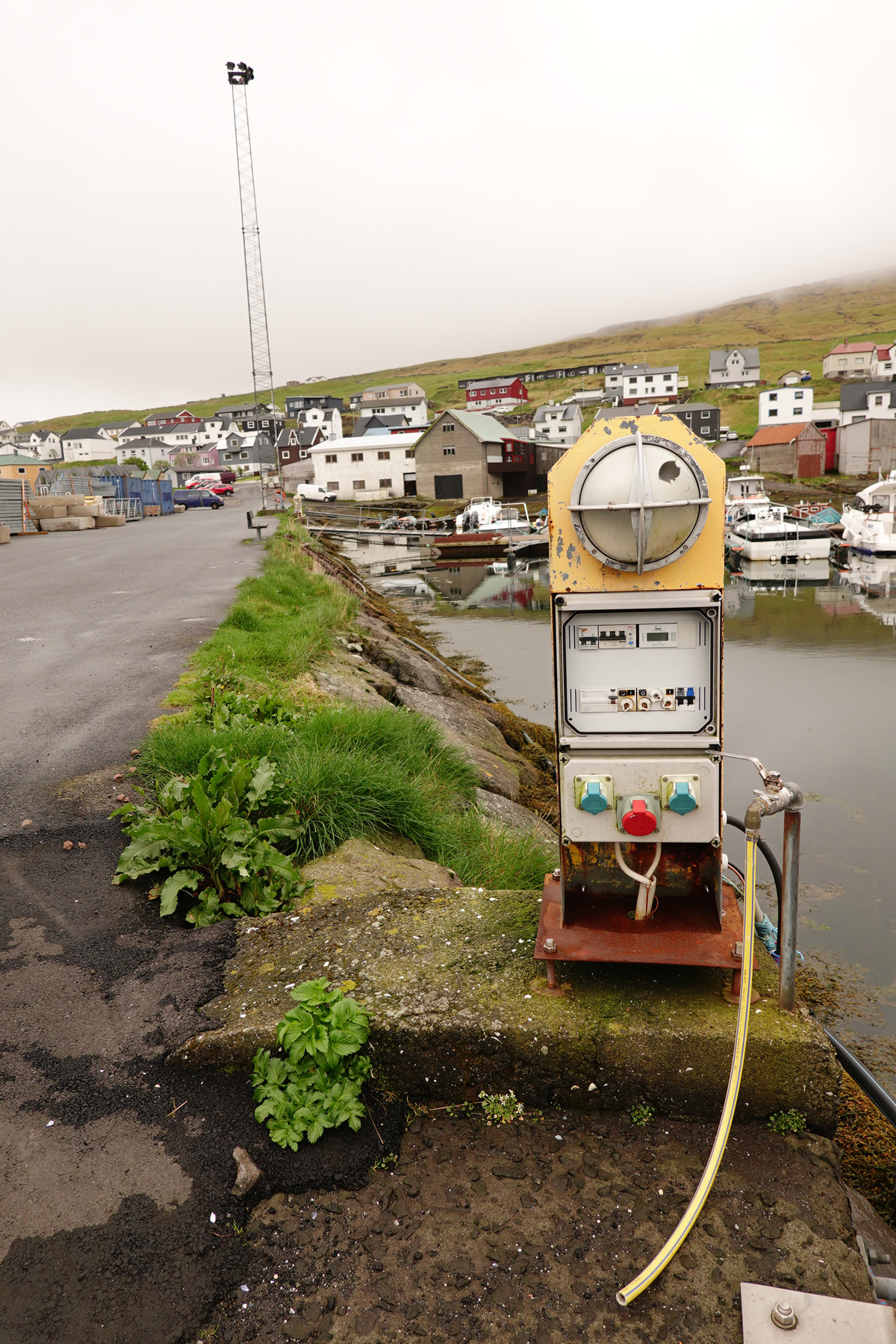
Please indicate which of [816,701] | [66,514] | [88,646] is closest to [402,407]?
[66,514]

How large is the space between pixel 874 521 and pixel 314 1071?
42.1 metres

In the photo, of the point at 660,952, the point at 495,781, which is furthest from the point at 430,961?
the point at 495,781

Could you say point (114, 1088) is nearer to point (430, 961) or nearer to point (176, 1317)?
point (176, 1317)

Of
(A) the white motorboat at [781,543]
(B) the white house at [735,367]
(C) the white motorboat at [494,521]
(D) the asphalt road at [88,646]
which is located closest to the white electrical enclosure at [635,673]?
(D) the asphalt road at [88,646]

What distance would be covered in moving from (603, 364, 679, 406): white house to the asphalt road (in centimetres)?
10222

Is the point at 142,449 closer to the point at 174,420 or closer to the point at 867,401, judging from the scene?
the point at 174,420

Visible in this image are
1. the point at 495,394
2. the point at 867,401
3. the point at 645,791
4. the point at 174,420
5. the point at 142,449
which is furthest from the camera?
the point at 174,420

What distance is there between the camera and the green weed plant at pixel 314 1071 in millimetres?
3432

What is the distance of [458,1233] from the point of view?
10.0 feet

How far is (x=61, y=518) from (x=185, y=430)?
12752 centimetres

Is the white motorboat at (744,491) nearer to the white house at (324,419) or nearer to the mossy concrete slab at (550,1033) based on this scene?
the mossy concrete slab at (550,1033)

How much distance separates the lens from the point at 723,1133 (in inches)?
126

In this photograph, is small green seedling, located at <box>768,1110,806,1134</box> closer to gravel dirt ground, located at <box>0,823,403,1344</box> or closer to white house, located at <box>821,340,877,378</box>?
gravel dirt ground, located at <box>0,823,403,1344</box>

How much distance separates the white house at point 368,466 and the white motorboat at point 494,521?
1810 centimetres
